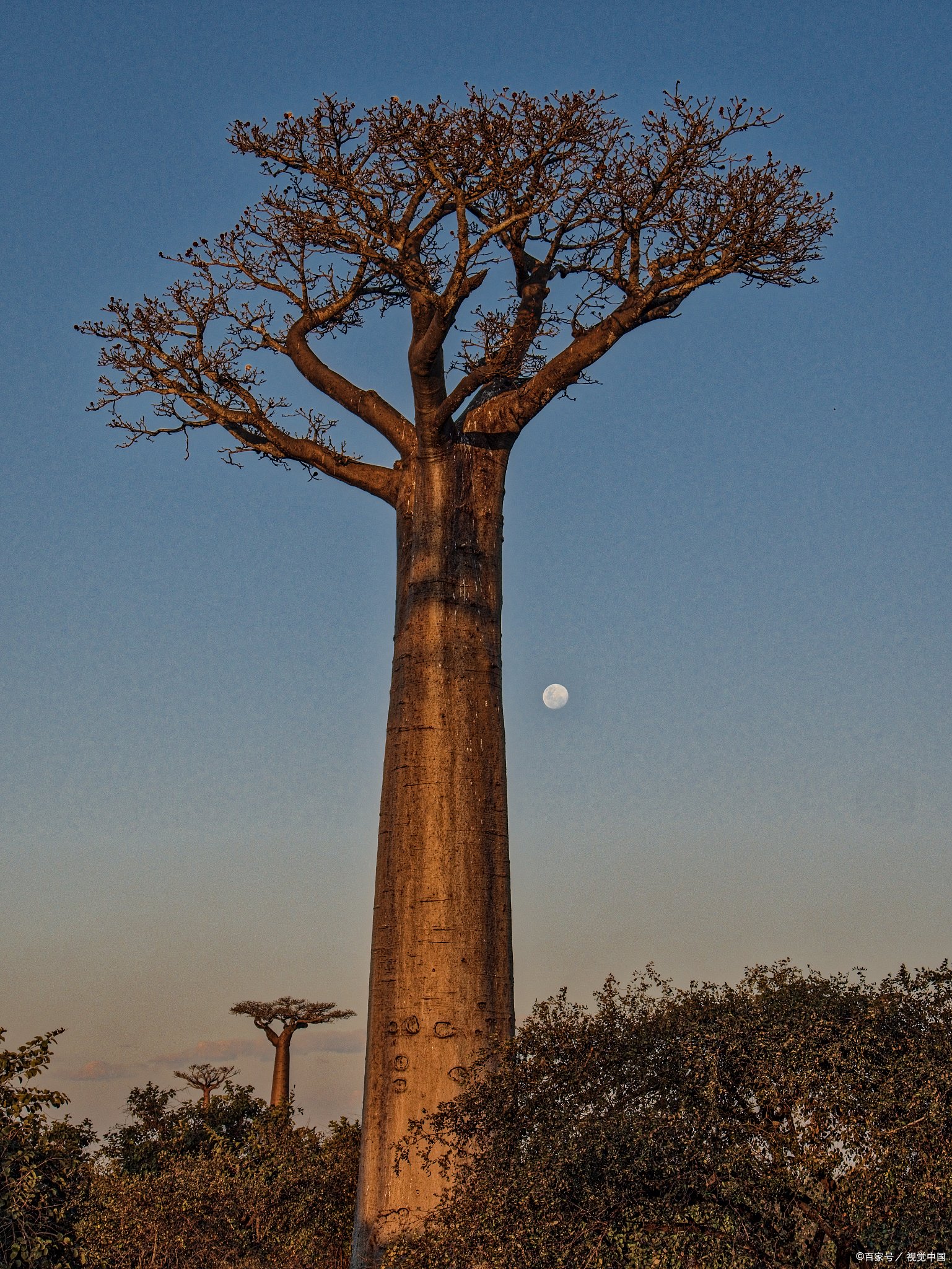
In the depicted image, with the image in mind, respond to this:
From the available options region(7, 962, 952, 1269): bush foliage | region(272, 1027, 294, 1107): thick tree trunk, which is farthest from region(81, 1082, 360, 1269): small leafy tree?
region(272, 1027, 294, 1107): thick tree trunk

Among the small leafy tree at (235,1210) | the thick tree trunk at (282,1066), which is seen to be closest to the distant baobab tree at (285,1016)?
the thick tree trunk at (282,1066)

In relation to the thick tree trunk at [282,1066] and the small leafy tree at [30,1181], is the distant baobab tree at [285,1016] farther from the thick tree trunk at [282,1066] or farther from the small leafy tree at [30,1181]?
the small leafy tree at [30,1181]

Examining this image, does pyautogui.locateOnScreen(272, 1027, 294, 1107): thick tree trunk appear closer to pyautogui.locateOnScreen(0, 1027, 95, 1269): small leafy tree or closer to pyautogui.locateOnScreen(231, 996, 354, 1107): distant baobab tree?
pyautogui.locateOnScreen(231, 996, 354, 1107): distant baobab tree

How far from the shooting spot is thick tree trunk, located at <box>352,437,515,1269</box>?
590cm

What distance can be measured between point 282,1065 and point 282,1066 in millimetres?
21

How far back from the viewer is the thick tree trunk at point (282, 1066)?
62.5 feet

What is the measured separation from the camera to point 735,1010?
4.61 meters

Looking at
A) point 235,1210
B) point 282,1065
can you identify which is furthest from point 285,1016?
point 235,1210

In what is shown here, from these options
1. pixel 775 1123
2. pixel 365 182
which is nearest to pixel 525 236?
pixel 365 182

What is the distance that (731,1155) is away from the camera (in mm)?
4070

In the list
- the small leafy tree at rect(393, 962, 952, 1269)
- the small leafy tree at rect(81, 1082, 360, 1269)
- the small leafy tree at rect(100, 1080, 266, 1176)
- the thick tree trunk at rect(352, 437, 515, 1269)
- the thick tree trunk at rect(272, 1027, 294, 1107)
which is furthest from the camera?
the thick tree trunk at rect(272, 1027, 294, 1107)

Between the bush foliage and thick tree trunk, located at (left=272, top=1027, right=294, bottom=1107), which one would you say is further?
thick tree trunk, located at (left=272, top=1027, right=294, bottom=1107)

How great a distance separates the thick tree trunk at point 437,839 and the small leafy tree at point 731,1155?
107 cm

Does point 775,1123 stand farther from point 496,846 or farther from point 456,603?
point 456,603
